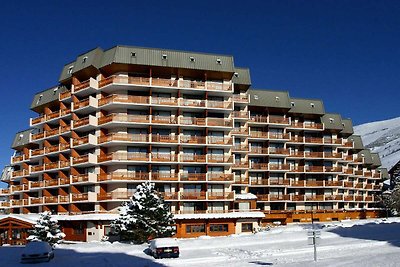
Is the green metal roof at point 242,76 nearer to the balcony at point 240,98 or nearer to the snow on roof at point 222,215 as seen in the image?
the balcony at point 240,98

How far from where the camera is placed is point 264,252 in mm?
38125

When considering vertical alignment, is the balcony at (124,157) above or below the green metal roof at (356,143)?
below

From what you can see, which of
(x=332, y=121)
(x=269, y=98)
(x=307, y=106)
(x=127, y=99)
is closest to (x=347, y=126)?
(x=332, y=121)

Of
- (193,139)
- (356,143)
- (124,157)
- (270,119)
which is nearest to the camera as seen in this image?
(124,157)

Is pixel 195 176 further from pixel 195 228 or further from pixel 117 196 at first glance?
pixel 117 196

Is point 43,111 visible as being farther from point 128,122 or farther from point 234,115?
point 234,115

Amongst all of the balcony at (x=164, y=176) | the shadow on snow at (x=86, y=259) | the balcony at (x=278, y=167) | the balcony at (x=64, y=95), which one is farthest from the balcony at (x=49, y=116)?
the balcony at (x=278, y=167)

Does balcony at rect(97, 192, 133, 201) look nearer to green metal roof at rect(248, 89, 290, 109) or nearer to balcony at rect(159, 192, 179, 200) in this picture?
balcony at rect(159, 192, 179, 200)

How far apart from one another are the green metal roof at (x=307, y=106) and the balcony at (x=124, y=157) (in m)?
31.1

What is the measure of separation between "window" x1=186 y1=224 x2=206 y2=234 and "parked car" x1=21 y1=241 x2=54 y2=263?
23.3 metres

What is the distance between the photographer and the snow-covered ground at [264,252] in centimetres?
3206

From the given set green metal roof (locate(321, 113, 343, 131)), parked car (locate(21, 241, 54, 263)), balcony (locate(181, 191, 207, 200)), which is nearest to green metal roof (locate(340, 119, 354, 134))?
green metal roof (locate(321, 113, 343, 131))

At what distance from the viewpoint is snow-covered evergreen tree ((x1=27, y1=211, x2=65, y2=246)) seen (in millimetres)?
47719

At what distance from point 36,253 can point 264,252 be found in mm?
17484
